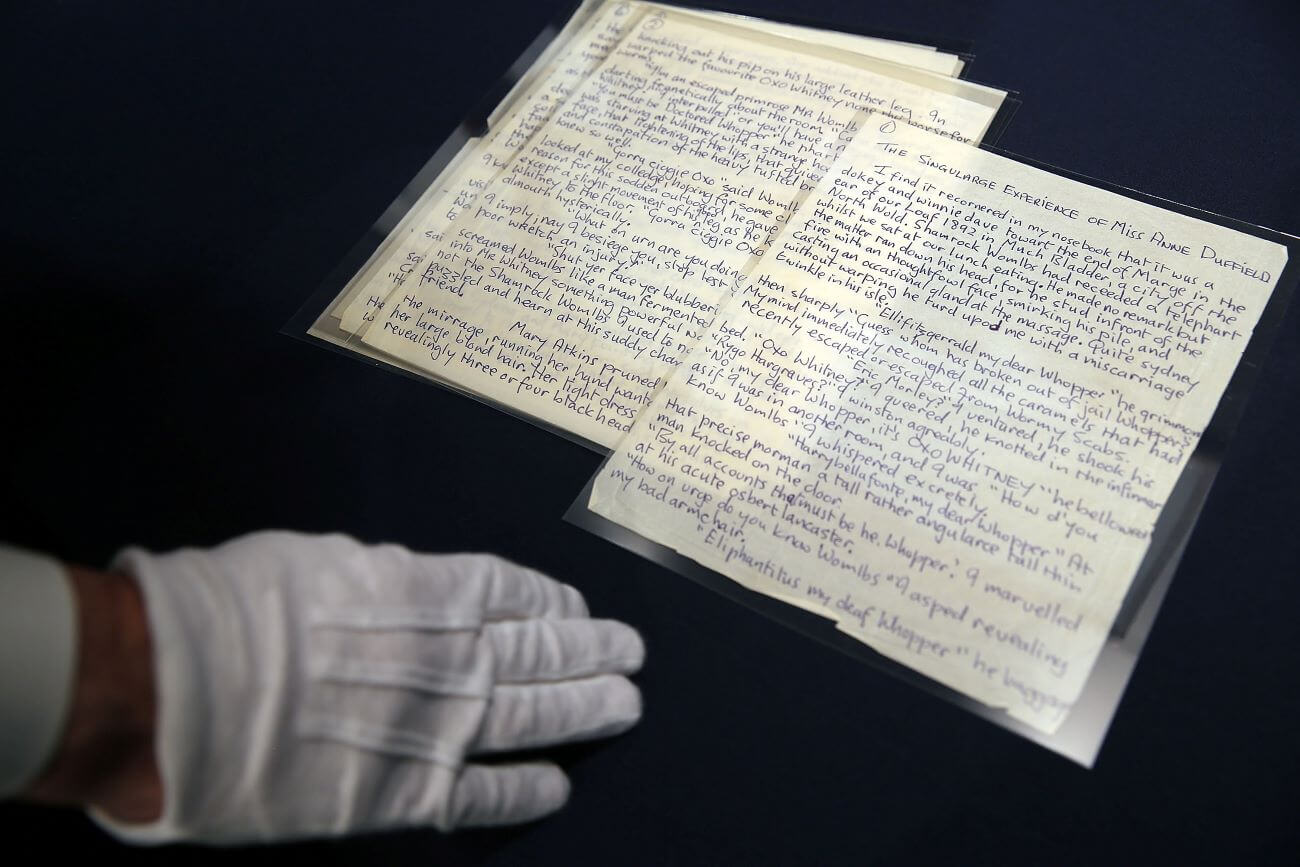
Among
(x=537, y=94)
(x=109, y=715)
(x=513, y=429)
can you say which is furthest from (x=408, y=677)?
(x=537, y=94)

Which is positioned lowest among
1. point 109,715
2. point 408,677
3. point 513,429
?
point 109,715

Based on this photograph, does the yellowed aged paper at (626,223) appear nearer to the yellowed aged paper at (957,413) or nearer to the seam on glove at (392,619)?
the yellowed aged paper at (957,413)

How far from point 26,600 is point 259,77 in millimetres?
801

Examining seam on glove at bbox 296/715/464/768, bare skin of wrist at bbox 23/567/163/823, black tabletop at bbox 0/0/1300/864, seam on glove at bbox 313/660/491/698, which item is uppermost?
black tabletop at bbox 0/0/1300/864

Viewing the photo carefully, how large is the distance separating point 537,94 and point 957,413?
0.60m

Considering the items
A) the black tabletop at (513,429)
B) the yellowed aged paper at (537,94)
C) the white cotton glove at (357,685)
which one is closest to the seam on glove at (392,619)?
the white cotton glove at (357,685)

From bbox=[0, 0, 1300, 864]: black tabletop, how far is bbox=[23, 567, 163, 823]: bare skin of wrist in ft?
0.55

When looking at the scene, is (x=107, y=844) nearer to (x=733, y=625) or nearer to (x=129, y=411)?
(x=129, y=411)

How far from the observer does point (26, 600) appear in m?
0.50

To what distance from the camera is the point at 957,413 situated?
0.75 meters

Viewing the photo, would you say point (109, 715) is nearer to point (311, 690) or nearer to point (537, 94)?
point (311, 690)

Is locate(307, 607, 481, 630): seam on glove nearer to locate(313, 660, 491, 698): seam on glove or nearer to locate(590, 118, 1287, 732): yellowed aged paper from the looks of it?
locate(313, 660, 491, 698): seam on glove

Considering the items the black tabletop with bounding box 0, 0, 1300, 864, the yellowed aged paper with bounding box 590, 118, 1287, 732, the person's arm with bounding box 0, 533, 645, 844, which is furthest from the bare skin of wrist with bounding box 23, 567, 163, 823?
the yellowed aged paper with bounding box 590, 118, 1287, 732

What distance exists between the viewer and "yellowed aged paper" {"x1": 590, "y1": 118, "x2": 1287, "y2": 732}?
0.68 m
